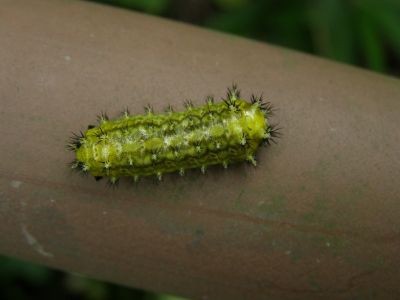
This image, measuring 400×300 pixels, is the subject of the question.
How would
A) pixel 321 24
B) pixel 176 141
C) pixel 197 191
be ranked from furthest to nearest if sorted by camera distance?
1. pixel 321 24
2. pixel 176 141
3. pixel 197 191

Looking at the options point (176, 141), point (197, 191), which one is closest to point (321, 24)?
point (176, 141)

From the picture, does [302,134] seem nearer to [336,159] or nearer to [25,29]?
[336,159]

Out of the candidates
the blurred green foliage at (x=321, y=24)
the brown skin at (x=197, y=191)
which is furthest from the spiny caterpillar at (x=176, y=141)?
the blurred green foliage at (x=321, y=24)

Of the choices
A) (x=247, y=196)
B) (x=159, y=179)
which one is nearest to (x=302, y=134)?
(x=247, y=196)

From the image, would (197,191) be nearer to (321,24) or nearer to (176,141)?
(176,141)

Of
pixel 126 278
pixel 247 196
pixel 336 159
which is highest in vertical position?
pixel 336 159

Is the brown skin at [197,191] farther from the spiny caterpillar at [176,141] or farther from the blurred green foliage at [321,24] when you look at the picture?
the blurred green foliage at [321,24]
